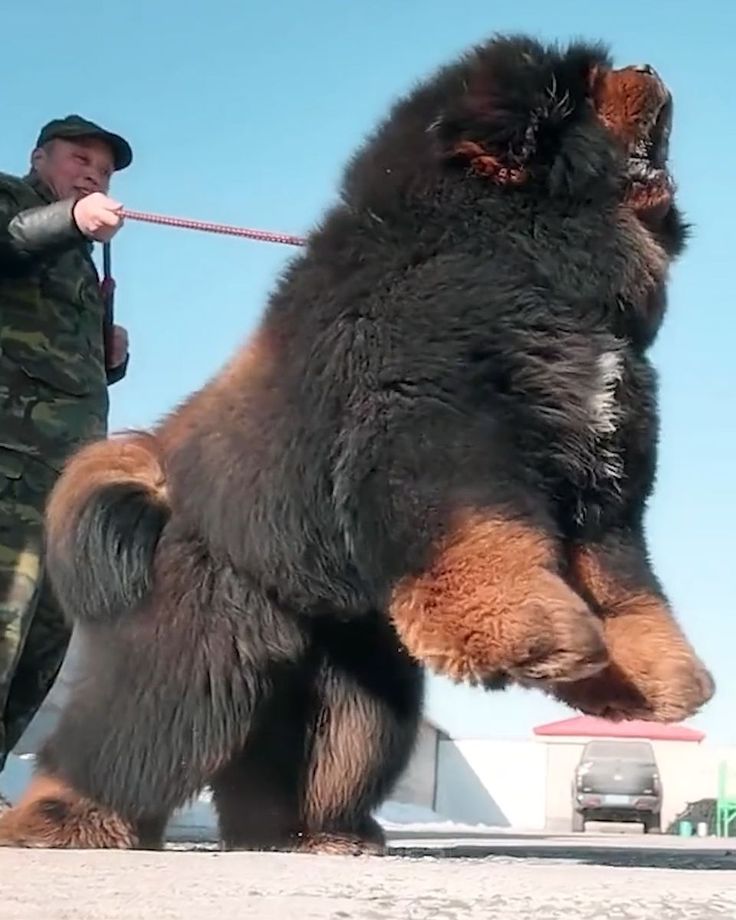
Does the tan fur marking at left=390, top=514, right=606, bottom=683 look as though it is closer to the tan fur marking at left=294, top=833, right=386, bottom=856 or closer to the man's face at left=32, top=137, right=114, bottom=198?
the tan fur marking at left=294, top=833, right=386, bottom=856

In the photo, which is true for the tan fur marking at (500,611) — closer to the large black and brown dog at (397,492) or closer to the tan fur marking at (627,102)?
the large black and brown dog at (397,492)

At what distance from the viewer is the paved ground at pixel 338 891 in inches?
72.9

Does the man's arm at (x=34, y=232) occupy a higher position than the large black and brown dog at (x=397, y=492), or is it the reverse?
the man's arm at (x=34, y=232)

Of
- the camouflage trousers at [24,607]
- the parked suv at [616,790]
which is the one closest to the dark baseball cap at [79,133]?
the camouflage trousers at [24,607]

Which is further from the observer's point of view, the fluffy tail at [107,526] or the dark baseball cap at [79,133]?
the dark baseball cap at [79,133]

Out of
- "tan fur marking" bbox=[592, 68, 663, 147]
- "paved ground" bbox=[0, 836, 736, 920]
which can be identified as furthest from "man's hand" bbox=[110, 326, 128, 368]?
"paved ground" bbox=[0, 836, 736, 920]

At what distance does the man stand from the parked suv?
14.1 meters

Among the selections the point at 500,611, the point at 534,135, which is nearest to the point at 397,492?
the point at 500,611

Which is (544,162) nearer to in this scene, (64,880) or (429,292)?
(429,292)

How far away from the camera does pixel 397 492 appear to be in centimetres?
263

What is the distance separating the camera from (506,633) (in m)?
2.52

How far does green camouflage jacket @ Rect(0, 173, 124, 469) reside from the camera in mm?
4012

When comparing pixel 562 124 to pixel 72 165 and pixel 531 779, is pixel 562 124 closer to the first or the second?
pixel 72 165

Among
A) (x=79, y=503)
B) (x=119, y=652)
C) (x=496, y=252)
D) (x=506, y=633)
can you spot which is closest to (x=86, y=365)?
(x=79, y=503)
